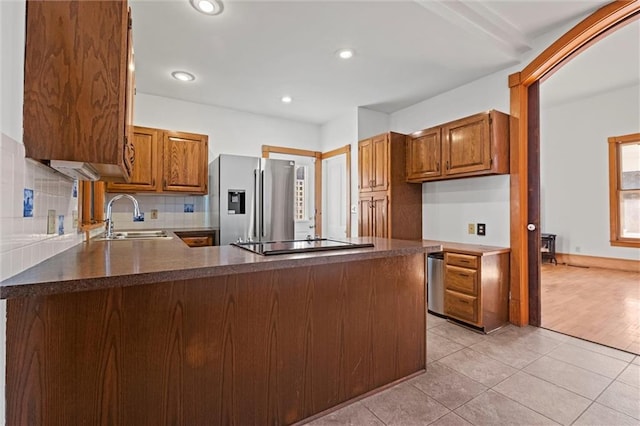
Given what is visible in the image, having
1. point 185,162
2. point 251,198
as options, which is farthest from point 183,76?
point 251,198

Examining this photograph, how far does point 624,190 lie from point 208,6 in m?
6.92

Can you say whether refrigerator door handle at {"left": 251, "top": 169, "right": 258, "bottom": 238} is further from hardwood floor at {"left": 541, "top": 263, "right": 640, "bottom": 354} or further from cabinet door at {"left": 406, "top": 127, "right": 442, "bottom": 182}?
hardwood floor at {"left": 541, "top": 263, "right": 640, "bottom": 354}

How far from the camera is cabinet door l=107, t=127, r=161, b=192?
3.54 m

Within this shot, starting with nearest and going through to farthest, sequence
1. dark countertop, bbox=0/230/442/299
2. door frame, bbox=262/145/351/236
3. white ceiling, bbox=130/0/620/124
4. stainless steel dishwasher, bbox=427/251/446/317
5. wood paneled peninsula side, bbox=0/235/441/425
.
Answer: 1. dark countertop, bbox=0/230/442/299
2. wood paneled peninsula side, bbox=0/235/441/425
3. white ceiling, bbox=130/0/620/124
4. stainless steel dishwasher, bbox=427/251/446/317
5. door frame, bbox=262/145/351/236

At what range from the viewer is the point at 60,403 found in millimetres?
1122

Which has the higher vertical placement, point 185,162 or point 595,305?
point 185,162

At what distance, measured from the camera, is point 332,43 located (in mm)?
2764

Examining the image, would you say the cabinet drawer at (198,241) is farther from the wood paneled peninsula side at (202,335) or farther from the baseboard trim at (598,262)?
the baseboard trim at (598,262)

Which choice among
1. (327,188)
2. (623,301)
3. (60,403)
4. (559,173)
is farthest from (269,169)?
(559,173)

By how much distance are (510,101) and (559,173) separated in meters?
4.06

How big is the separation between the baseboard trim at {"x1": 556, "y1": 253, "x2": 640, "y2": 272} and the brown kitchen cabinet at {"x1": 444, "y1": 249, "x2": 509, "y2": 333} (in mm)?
3929

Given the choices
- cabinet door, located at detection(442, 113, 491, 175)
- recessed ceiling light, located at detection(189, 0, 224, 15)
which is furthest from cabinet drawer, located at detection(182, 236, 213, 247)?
cabinet door, located at detection(442, 113, 491, 175)

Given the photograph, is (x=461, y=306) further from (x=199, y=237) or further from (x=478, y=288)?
(x=199, y=237)

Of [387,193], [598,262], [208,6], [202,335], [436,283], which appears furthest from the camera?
[598,262]
